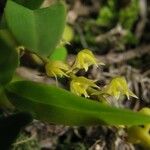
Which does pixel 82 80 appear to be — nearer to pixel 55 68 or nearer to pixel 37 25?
pixel 55 68

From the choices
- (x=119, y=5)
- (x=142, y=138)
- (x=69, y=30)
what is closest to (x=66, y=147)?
(x=142, y=138)

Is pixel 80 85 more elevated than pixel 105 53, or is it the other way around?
pixel 80 85

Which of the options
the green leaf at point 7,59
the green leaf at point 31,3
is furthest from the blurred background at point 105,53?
the green leaf at point 7,59

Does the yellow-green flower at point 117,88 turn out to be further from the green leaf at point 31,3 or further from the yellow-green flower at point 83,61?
the green leaf at point 31,3

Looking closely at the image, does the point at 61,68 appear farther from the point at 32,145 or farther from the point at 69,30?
the point at 69,30

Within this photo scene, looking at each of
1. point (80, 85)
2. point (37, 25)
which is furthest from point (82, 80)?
point (37, 25)

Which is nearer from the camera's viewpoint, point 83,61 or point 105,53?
point 83,61

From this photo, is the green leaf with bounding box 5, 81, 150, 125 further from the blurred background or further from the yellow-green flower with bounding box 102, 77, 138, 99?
the blurred background
